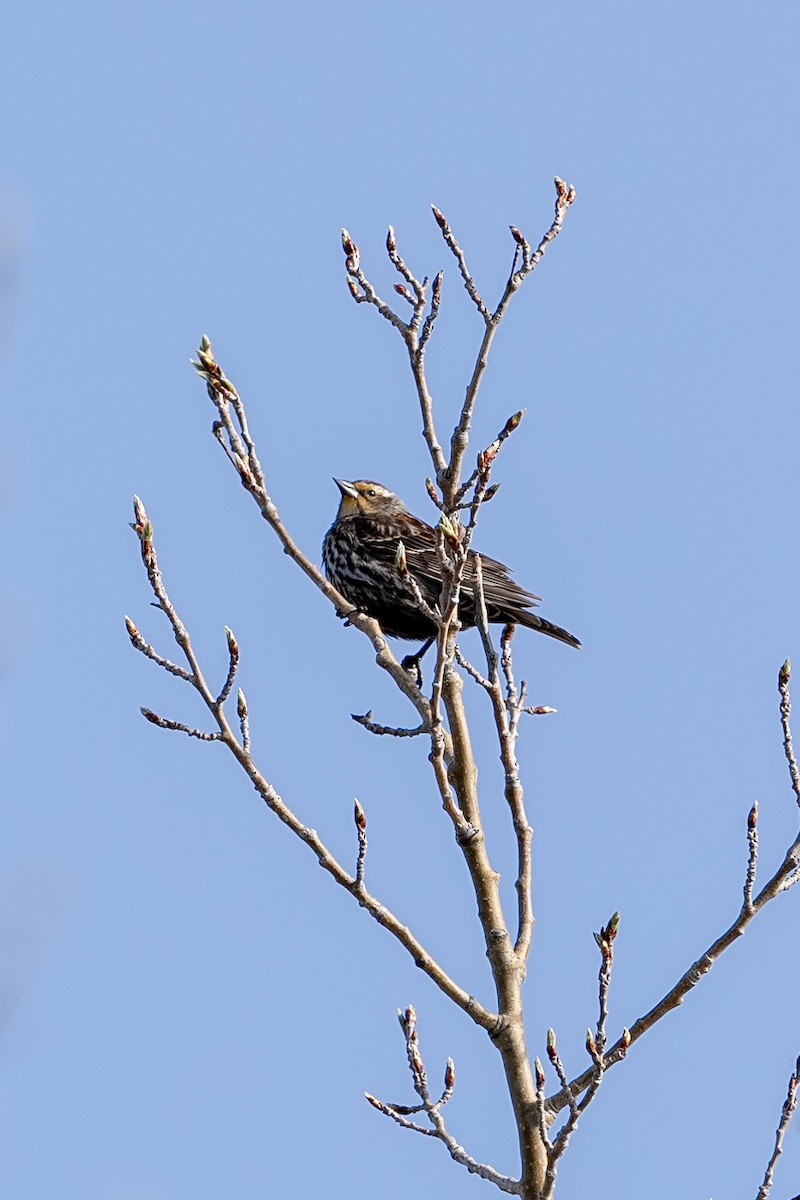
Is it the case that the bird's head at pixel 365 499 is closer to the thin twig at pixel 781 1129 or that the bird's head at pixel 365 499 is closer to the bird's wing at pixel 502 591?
the bird's wing at pixel 502 591

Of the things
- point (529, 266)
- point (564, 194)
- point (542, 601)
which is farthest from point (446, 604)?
point (542, 601)

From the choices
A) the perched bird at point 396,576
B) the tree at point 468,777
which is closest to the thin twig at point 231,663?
the tree at point 468,777

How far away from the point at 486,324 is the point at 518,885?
5.21 ft

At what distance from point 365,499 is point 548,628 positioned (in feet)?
5.87

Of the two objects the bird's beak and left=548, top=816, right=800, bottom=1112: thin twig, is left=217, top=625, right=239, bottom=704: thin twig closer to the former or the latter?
left=548, top=816, right=800, bottom=1112: thin twig

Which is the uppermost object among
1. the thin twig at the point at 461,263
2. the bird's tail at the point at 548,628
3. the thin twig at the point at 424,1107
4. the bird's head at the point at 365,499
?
the bird's head at the point at 365,499

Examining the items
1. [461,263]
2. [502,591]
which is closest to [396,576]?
[502,591]

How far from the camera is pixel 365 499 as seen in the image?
9.28 meters

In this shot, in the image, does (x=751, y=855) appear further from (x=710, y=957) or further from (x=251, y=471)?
(x=251, y=471)

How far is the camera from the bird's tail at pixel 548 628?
25.8 feet

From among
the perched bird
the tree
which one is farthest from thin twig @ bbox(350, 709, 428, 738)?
the perched bird

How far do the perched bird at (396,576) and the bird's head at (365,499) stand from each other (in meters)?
0.02

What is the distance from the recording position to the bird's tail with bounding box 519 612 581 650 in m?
7.87

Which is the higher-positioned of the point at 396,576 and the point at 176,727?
the point at 396,576
